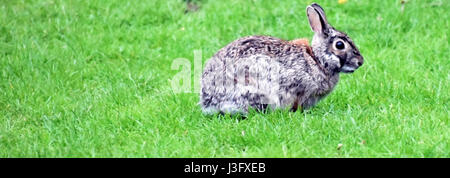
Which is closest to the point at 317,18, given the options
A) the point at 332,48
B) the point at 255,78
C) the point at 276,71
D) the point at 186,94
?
the point at 332,48

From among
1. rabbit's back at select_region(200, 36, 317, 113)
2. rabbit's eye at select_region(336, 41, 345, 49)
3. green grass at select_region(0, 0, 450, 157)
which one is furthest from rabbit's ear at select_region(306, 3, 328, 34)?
green grass at select_region(0, 0, 450, 157)

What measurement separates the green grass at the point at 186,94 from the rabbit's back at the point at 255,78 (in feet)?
0.58

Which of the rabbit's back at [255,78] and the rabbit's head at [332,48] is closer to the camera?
the rabbit's back at [255,78]

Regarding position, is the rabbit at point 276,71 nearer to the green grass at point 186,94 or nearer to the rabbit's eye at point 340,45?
the rabbit's eye at point 340,45

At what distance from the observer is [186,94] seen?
798 cm

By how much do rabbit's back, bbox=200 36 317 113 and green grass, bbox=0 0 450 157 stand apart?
0.18m

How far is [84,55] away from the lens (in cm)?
961

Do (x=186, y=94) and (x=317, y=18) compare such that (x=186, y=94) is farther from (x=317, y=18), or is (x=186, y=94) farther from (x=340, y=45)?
(x=340, y=45)

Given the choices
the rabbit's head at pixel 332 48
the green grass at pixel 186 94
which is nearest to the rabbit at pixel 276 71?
the rabbit's head at pixel 332 48

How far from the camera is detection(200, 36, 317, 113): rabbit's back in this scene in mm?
7164

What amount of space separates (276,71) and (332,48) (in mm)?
700

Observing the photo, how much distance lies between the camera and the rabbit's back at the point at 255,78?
716cm
